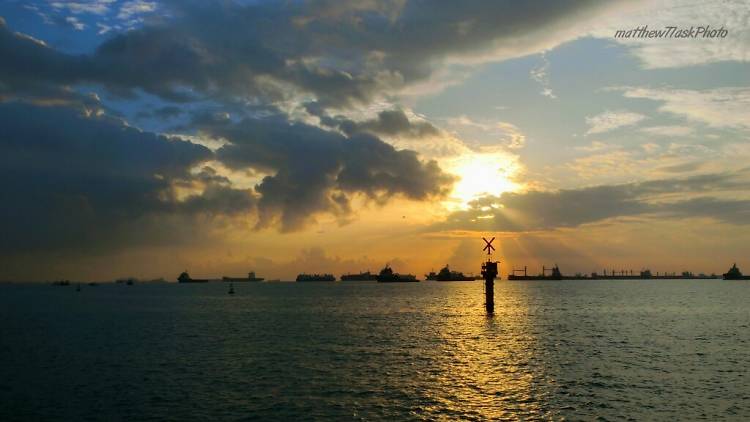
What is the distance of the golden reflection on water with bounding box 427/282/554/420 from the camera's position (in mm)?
39094

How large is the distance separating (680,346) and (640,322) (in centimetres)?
3833

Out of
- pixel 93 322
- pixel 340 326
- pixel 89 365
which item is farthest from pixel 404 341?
pixel 93 322

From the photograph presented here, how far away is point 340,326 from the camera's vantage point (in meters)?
99.8

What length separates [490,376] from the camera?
2010 inches

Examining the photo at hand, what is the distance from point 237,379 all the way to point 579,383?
3016cm

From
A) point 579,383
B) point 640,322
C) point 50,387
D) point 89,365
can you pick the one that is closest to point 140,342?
point 89,365

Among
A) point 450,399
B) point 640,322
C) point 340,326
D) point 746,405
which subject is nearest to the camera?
point 746,405

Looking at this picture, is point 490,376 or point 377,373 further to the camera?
point 377,373

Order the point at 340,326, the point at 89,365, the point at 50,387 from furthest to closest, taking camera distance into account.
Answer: the point at 340,326 → the point at 89,365 → the point at 50,387

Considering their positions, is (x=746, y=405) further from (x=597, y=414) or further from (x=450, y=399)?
(x=450, y=399)

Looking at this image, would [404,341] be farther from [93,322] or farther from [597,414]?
[93,322]

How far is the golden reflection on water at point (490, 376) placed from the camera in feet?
128

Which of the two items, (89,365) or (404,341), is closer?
(89,365)

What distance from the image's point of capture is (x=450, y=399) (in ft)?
138
